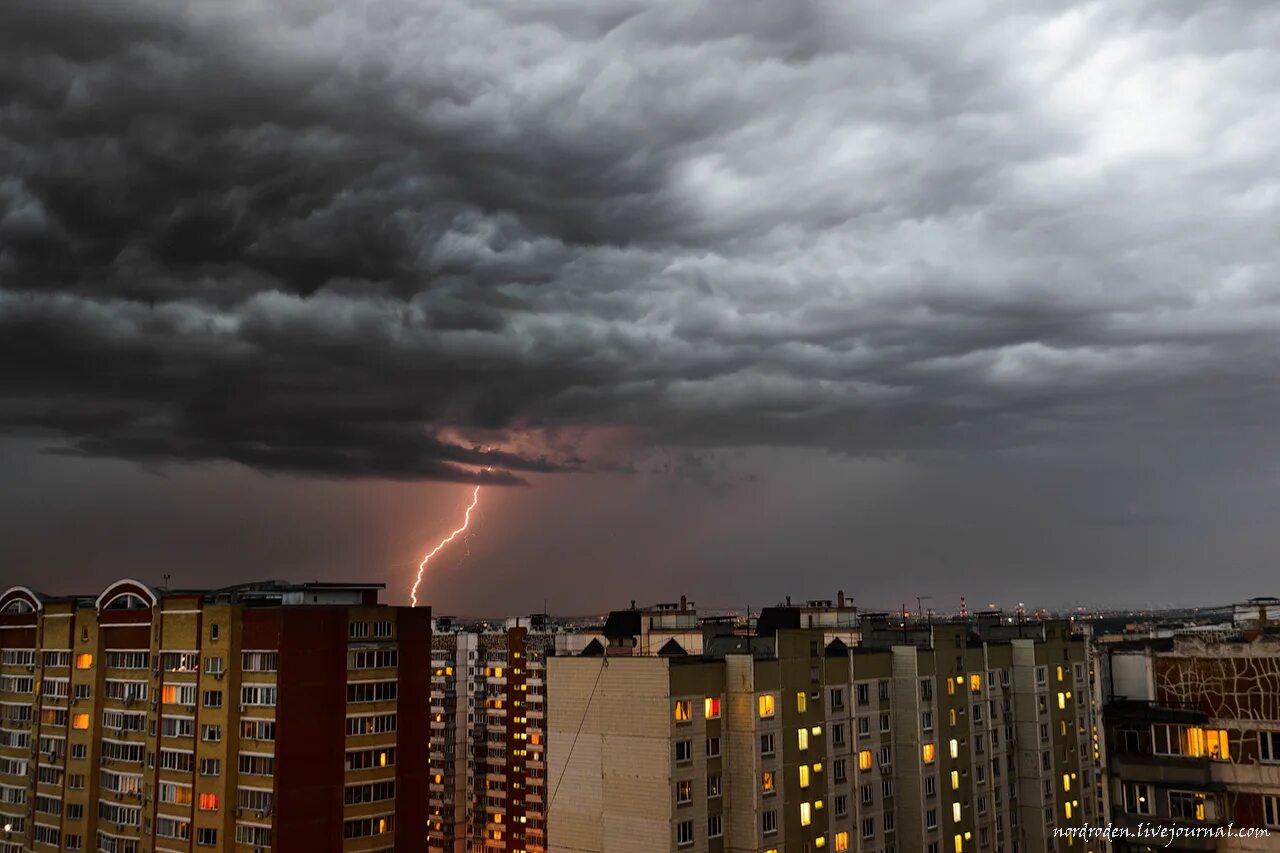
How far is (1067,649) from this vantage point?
107062mm

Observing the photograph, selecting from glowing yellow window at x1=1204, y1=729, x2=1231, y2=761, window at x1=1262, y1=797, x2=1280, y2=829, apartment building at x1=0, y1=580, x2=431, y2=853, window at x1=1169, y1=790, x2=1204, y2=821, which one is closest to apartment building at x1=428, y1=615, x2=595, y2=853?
apartment building at x1=0, y1=580, x2=431, y2=853

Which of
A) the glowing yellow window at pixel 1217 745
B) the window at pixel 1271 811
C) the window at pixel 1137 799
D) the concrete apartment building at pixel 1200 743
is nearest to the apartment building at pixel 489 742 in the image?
the window at pixel 1137 799

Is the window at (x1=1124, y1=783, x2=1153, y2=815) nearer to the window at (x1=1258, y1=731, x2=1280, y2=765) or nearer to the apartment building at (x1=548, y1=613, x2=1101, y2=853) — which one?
the window at (x1=1258, y1=731, x2=1280, y2=765)

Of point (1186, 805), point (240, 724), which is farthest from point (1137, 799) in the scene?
point (240, 724)

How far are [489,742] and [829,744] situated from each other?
12086 cm

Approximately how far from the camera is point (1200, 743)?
3647 centimetres

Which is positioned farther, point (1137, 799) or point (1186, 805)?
point (1137, 799)

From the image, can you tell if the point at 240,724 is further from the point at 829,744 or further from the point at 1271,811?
the point at 1271,811

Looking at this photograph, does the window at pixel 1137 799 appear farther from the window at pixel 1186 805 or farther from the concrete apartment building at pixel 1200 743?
the window at pixel 1186 805

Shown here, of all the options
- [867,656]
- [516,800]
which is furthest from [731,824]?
[516,800]

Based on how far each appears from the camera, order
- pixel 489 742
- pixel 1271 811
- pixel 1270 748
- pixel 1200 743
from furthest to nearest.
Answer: pixel 489 742
pixel 1200 743
pixel 1270 748
pixel 1271 811

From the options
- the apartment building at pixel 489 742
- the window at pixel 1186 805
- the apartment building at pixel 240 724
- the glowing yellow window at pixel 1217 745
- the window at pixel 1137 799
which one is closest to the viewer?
the window at pixel 1186 805

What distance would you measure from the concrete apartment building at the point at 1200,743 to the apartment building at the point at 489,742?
14660 centimetres

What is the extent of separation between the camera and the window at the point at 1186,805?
3578 centimetres
